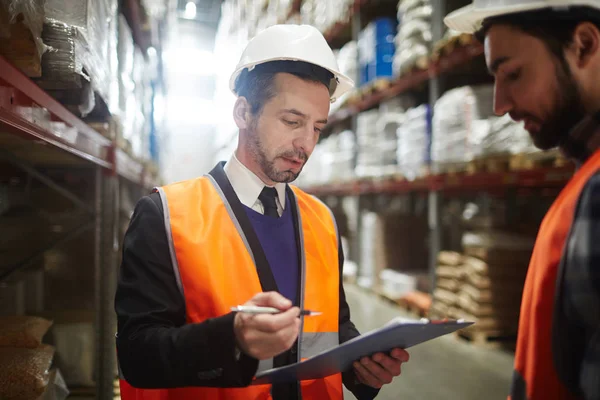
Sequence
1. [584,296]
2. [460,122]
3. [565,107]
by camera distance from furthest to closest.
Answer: [460,122] → [565,107] → [584,296]

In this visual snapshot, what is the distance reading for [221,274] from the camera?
1425mm

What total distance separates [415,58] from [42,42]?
173 inches

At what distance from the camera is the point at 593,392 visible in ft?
2.87

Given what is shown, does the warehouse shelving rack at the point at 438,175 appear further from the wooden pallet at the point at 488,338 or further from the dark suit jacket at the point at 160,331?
the dark suit jacket at the point at 160,331

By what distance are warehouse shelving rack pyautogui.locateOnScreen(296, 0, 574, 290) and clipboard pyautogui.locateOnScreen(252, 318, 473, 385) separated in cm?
260

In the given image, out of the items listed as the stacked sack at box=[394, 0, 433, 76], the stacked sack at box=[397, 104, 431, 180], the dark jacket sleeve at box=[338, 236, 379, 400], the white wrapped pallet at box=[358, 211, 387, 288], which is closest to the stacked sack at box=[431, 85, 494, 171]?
the stacked sack at box=[397, 104, 431, 180]

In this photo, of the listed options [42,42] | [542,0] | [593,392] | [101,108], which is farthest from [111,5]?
[593,392]

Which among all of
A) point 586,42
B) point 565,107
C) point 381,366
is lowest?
point 381,366

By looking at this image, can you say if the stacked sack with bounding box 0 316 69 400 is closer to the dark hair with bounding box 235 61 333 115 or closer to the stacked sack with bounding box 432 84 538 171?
the dark hair with bounding box 235 61 333 115

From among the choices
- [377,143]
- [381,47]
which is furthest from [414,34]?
[377,143]

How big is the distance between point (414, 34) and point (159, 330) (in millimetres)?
4881

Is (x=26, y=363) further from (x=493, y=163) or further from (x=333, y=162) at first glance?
(x=333, y=162)

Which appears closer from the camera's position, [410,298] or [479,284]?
[479,284]

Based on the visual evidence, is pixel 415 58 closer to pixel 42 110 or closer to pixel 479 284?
pixel 479 284
